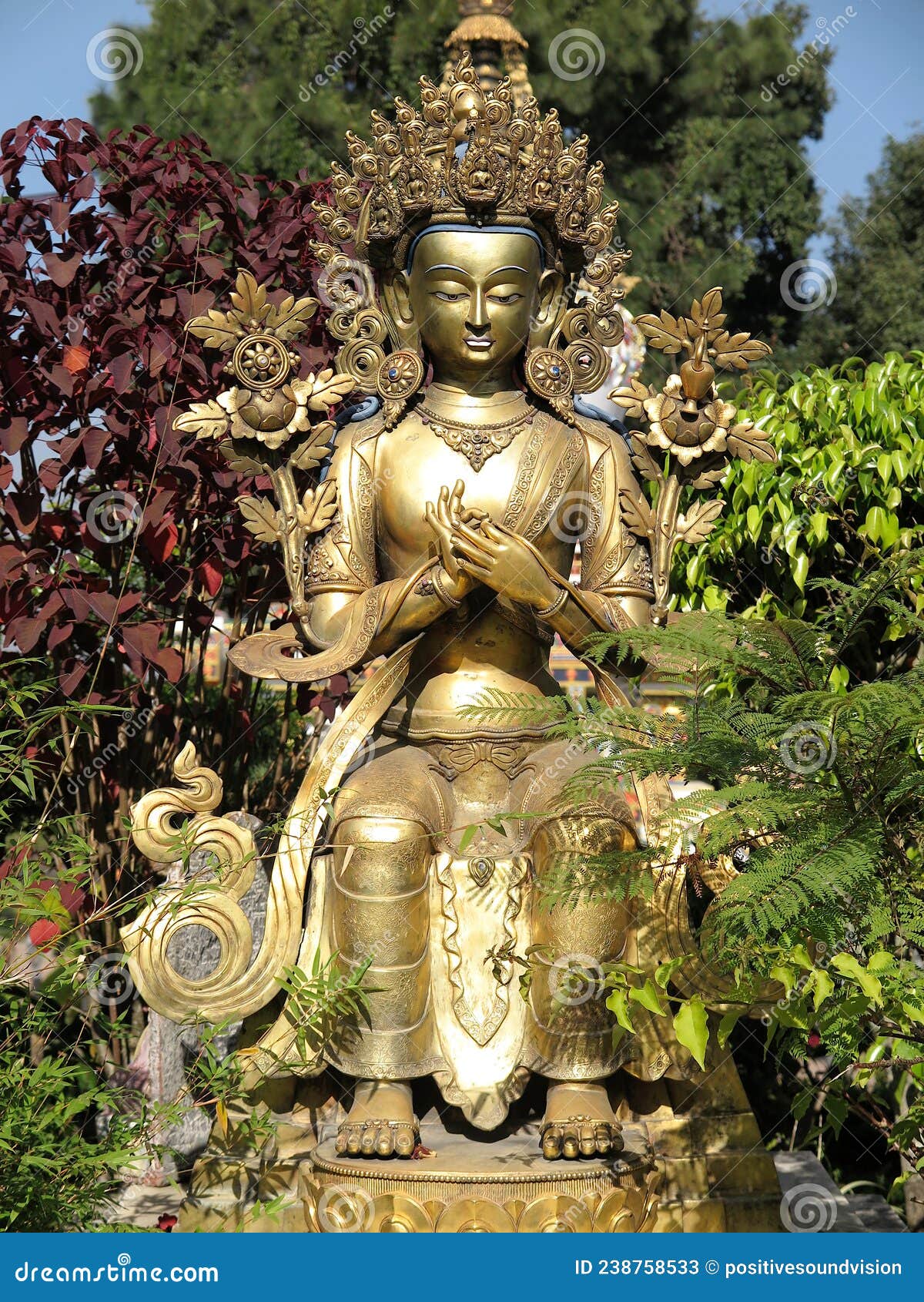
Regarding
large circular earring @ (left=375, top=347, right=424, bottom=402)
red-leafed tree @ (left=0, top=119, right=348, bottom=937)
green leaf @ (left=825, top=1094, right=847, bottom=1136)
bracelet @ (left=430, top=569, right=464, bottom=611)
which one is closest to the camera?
green leaf @ (left=825, top=1094, right=847, bottom=1136)

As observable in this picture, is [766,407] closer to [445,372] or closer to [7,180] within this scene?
[445,372]

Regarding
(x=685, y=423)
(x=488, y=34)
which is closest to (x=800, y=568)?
(x=685, y=423)

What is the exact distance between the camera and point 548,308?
4.29 metres

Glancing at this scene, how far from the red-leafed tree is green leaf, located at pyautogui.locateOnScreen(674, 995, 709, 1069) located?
2.24 m

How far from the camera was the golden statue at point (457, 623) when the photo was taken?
3707 millimetres

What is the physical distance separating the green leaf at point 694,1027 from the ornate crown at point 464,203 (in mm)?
1966

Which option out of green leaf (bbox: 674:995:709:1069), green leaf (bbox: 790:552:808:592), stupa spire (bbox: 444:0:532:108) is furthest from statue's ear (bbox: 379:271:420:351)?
stupa spire (bbox: 444:0:532:108)

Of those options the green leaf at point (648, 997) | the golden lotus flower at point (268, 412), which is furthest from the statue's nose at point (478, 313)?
the green leaf at point (648, 997)

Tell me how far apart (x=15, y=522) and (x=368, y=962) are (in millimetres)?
2068

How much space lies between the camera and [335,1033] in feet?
12.3

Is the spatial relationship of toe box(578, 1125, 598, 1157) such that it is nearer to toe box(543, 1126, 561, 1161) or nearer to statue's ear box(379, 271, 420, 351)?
toe box(543, 1126, 561, 1161)

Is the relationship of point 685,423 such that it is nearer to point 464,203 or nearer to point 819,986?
point 464,203

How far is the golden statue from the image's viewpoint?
12.2 ft

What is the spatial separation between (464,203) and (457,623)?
1143mm
